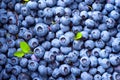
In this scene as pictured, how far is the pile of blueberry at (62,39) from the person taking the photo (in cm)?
127

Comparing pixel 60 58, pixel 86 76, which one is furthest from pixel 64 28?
pixel 86 76

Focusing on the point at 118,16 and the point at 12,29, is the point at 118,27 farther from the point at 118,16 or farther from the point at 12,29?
the point at 12,29

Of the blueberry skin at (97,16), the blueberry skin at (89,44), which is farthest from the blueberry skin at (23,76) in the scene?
the blueberry skin at (97,16)

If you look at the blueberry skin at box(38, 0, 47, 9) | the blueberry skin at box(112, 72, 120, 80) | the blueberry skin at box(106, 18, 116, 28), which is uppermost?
the blueberry skin at box(38, 0, 47, 9)

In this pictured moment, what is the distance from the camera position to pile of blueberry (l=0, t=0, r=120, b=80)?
1.27m

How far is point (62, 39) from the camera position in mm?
1291

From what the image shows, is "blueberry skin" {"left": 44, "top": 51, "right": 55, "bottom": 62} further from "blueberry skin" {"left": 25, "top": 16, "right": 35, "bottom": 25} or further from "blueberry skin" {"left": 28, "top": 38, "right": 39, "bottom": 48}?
"blueberry skin" {"left": 25, "top": 16, "right": 35, "bottom": 25}

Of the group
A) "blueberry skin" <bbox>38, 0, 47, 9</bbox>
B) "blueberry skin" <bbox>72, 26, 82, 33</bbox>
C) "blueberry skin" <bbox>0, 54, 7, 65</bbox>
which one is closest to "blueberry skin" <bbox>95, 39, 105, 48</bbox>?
"blueberry skin" <bbox>72, 26, 82, 33</bbox>

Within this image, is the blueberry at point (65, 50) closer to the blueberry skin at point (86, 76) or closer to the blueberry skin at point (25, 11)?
the blueberry skin at point (86, 76)

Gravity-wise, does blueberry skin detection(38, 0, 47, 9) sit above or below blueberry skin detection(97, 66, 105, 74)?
above

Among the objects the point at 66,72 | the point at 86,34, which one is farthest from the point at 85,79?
the point at 86,34

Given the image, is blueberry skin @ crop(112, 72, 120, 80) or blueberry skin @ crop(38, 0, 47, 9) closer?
blueberry skin @ crop(112, 72, 120, 80)

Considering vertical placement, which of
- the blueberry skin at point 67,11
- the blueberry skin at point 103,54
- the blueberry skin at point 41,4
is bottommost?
the blueberry skin at point 103,54

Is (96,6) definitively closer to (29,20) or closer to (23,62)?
(29,20)
